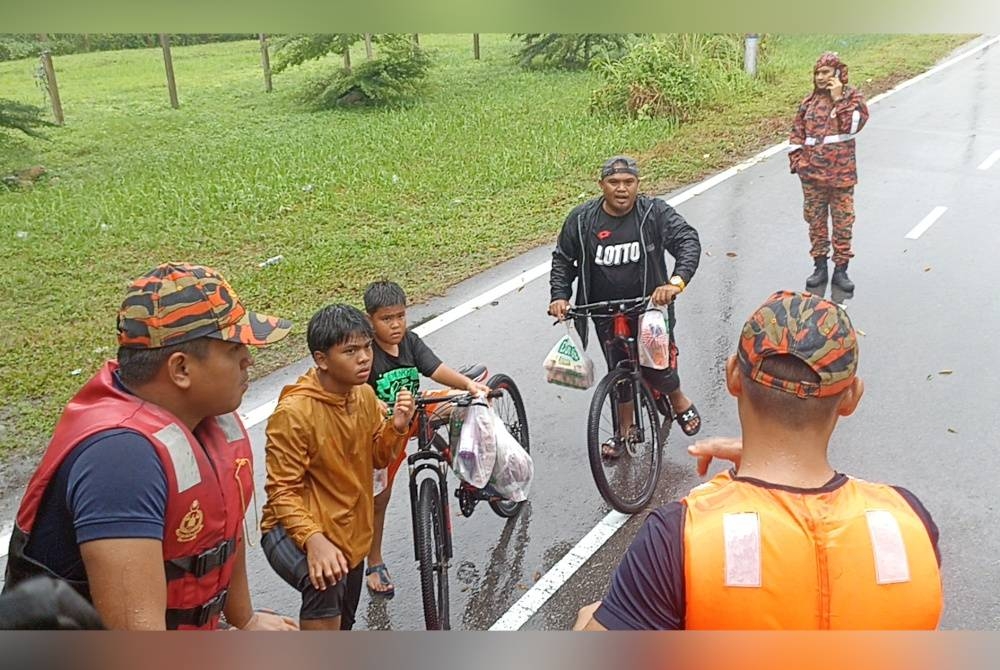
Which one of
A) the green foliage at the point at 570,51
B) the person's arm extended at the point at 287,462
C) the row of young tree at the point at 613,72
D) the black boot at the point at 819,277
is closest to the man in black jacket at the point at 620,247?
the person's arm extended at the point at 287,462

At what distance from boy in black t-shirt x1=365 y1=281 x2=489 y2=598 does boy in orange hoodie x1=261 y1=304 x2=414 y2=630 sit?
0.37m

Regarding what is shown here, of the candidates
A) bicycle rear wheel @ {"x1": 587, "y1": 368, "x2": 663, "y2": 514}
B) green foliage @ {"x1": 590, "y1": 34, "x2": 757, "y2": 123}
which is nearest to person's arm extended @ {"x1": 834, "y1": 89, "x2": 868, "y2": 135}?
bicycle rear wheel @ {"x1": 587, "y1": 368, "x2": 663, "y2": 514}

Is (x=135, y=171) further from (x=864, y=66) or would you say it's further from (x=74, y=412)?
(x=864, y=66)

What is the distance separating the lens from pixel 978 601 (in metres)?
3.75

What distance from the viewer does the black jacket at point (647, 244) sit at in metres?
4.35

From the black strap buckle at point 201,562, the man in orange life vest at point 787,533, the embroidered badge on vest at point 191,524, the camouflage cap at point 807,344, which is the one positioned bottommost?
the black strap buckle at point 201,562

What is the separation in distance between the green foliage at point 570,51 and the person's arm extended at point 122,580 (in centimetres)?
1044

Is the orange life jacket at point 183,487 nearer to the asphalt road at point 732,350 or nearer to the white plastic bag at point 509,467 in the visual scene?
the white plastic bag at point 509,467

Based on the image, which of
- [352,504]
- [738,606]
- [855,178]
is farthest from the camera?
[855,178]

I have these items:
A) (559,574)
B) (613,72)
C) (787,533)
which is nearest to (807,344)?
(787,533)

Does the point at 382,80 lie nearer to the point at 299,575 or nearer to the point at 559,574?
the point at 559,574

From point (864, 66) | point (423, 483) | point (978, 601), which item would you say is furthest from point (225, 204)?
point (864, 66)
